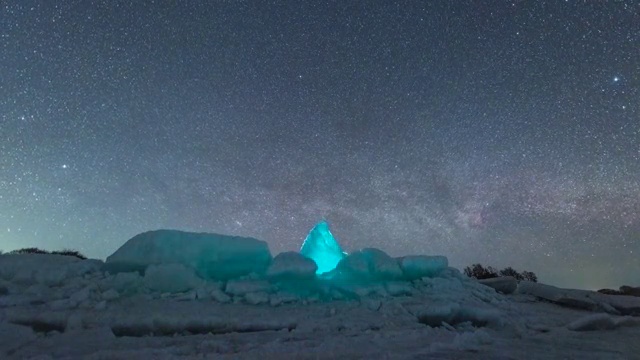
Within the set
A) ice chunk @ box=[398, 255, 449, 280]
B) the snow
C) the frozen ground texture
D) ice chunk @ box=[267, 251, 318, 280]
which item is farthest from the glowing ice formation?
the snow

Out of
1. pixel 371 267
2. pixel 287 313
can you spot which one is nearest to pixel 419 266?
pixel 371 267

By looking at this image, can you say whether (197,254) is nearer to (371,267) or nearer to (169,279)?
(169,279)

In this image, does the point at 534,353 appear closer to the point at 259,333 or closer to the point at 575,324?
the point at 575,324

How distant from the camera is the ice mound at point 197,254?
1110 cm

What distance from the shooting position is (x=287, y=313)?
895 centimetres

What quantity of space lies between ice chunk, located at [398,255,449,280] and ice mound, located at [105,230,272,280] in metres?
4.29

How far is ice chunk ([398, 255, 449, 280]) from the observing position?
12.4 m

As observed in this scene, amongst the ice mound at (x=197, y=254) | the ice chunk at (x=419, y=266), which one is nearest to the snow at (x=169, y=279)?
the ice mound at (x=197, y=254)

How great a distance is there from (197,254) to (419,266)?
6.81 m

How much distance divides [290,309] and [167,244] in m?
4.41

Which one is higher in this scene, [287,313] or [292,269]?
[292,269]

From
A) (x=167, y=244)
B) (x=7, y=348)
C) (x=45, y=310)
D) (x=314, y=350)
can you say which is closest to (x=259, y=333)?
(x=314, y=350)

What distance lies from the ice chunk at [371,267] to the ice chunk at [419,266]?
263 mm

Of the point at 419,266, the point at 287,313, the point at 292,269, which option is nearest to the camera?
the point at 287,313
